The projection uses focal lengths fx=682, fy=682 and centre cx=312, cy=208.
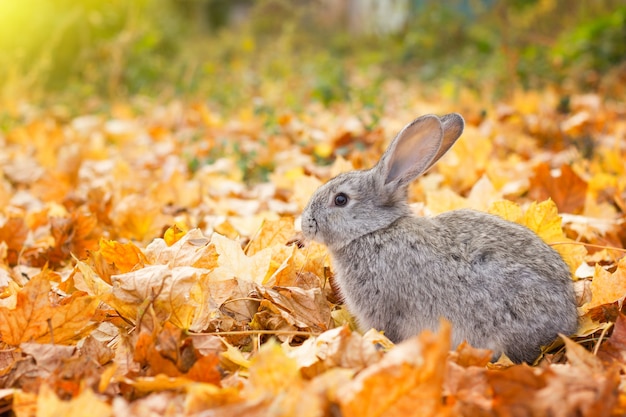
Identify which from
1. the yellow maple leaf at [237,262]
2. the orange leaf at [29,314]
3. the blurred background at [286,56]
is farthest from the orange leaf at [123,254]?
the blurred background at [286,56]

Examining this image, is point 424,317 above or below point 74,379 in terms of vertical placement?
below

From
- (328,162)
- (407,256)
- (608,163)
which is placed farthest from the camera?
(328,162)

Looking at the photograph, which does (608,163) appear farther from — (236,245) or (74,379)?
(74,379)

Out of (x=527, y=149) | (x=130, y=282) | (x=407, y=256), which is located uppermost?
(x=130, y=282)

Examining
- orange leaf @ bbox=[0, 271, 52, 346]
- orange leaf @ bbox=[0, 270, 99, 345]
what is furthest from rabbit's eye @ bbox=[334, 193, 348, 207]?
orange leaf @ bbox=[0, 271, 52, 346]

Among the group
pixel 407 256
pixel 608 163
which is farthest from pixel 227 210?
pixel 608 163

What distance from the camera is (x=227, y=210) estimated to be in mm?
4184

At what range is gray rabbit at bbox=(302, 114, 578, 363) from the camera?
Result: 8.42 feet

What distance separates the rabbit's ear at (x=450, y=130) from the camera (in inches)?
120

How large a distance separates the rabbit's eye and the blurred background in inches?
157

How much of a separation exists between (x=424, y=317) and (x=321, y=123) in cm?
489

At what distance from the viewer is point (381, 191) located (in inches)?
122

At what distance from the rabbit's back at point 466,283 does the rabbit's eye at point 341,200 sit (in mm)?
242

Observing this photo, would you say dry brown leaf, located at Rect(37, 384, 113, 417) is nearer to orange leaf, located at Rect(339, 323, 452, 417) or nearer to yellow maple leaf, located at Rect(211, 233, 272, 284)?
orange leaf, located at Rect(339, 323, 452, 417)
